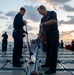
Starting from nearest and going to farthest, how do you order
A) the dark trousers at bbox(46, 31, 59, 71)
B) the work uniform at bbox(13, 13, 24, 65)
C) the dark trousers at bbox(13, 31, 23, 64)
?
the dark trousers at bbox(46, 31, 59, 71), the work uniform at bbox(13, 13, 24, 65), the dark trousers at bbox(13, 31, 23, 64)

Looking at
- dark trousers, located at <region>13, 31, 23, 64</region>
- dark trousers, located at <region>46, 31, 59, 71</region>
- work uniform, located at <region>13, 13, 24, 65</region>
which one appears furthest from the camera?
dark trousers, located at <region>13, 31, 23, 64</region>

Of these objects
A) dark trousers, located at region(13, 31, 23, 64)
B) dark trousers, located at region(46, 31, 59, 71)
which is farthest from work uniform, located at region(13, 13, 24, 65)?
dark trousers, located at region(46, 31, 59, 71)

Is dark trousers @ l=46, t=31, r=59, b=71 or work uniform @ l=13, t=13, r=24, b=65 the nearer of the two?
dark trousers @ l=46, t=31, r=59, b=71

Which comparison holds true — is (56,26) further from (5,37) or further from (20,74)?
(5,37)

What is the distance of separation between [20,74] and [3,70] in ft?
2.94

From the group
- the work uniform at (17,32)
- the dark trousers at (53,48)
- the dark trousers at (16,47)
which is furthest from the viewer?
the dark trousers at (16,47)

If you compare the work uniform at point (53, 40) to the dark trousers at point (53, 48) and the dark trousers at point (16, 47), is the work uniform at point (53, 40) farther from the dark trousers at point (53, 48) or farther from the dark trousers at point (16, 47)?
the dark trousers at point (16, 47)

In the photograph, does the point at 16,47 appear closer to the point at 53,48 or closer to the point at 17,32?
the point at 17,32

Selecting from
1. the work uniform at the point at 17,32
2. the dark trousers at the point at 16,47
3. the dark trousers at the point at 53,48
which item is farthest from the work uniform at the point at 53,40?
the dark trousers at the point at 16,47

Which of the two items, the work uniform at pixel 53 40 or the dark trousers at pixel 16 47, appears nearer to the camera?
the work uniform at pixel 53 40

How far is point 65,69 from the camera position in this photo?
8336 millimetres

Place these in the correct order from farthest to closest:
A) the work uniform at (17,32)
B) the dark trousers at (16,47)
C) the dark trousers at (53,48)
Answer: the dark trousers at (16,47) → the work uniform at (17,32) → the dark trousers at (53,48)

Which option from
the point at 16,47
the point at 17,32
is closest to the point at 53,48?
the point at 17,32

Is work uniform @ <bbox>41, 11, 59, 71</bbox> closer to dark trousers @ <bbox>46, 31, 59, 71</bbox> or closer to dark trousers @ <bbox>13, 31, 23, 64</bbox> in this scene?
dark trousers @ <bbox>46, 31, 59, 71</bbox>
